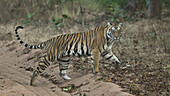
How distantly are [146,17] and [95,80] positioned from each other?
8885 millimetres

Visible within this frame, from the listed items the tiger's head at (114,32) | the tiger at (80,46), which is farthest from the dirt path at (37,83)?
the tiger's head at (114,32)

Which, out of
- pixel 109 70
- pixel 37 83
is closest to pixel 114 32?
pixel 109 70

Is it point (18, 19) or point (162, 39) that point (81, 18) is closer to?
point (18, 19)

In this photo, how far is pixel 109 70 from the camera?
7.46 meters

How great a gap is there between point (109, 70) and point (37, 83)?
1.88m

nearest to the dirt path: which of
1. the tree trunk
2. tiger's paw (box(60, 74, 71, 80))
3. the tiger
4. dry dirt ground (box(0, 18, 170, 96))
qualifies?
dry dirt ground (box(0, 18, 170, 96))

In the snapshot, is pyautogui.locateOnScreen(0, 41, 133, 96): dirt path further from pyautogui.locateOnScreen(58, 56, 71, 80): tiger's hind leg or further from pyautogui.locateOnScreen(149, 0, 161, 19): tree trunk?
pyautogui.locateOnScreen(149, 0, 161, 19): tree trunk

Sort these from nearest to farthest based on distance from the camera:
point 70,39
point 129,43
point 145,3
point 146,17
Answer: point 70,39, point 129,43, point 146,17, point 145,3

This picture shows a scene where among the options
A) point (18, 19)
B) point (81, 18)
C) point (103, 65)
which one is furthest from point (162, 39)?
point (18, 19)

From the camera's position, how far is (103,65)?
805 centimetres

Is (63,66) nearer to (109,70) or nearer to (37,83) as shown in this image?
(37,83)

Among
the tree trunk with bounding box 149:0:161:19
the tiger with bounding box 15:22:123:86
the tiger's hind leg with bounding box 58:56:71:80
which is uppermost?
the tree trunk with bounding box 149:0:161:19

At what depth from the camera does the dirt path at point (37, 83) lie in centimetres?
569

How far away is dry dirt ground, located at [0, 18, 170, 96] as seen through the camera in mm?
5793
